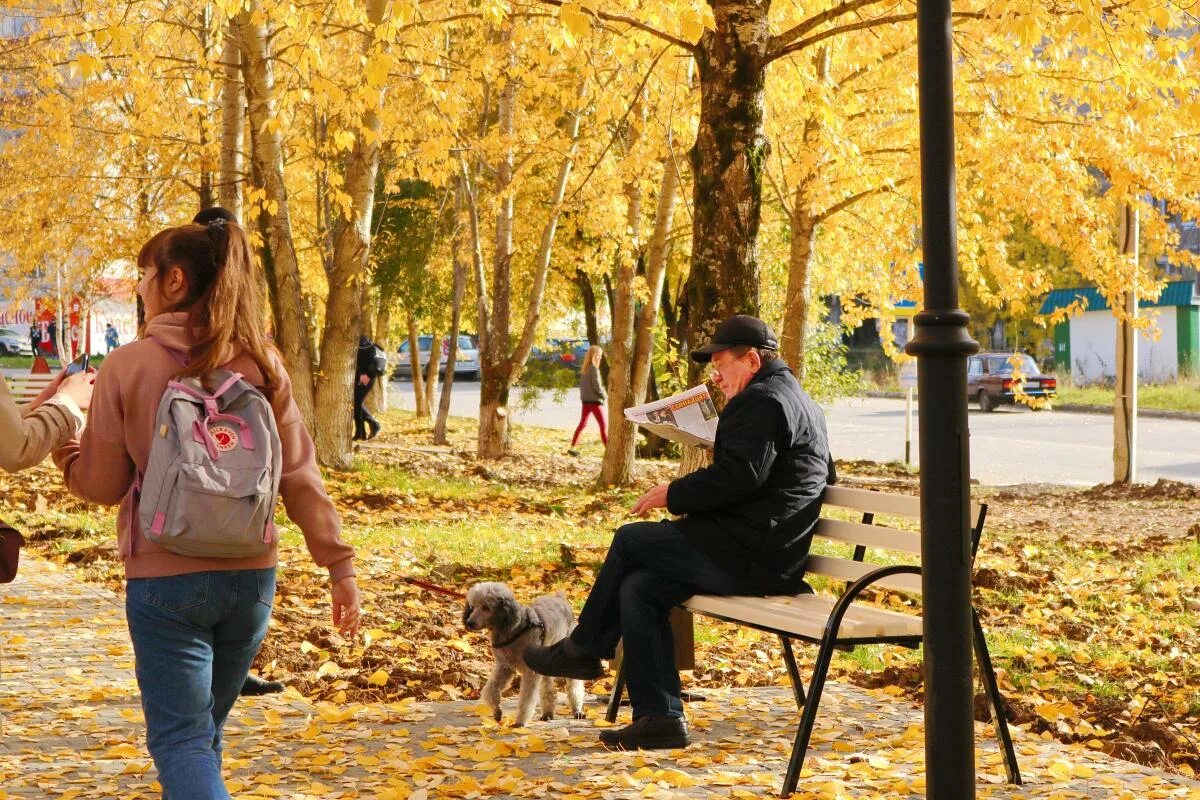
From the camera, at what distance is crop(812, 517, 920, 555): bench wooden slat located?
5.65m

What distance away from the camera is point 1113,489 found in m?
17.5

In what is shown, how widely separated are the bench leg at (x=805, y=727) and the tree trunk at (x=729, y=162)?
3.44 metres

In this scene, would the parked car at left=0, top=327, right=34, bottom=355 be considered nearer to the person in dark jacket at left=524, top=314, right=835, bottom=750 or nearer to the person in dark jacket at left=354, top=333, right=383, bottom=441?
the person in dark jacket at left=354, top=333, right=383, bottom=441

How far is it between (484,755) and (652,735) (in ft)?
2.10

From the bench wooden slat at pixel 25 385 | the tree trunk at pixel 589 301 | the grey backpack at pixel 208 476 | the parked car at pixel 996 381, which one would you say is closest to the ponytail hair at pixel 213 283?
the grey backpack at pixel 208 476

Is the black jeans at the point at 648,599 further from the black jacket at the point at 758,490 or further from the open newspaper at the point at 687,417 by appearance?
the open newspaper at the point at 687,417

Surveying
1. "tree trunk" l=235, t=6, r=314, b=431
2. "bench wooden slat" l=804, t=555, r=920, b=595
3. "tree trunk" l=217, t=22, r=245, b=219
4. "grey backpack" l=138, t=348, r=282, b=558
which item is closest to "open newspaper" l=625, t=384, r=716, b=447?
"bench wooden slat" l=804, t=555, r=920, b=595

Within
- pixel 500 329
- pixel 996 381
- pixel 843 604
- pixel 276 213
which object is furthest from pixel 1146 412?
pixel 843 604

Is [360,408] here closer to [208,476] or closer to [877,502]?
[877,502]

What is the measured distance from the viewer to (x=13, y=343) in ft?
216

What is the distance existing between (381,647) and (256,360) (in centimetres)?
443

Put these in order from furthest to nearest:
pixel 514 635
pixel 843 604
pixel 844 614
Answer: pixel 514 635 < pixel 844 614 < pixel 843 604

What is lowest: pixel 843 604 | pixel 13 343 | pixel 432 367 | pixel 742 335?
pixel 843 604

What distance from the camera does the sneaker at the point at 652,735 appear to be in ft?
18.5
